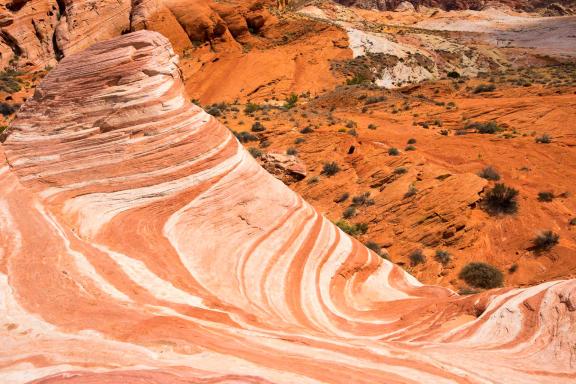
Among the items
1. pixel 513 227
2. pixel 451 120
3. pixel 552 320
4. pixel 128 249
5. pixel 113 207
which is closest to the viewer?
pixel 552 320

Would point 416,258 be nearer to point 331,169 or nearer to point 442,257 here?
point 442,257

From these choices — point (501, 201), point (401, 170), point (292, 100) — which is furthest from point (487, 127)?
point (292, 100)

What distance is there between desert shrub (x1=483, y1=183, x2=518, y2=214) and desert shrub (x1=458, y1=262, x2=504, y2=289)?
10.0ft

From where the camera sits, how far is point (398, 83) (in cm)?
4225

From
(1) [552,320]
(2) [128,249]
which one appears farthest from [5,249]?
(1) [552,320]

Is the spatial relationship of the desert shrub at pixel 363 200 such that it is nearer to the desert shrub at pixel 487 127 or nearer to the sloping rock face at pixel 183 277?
the sloping rock face at pixel 183 277

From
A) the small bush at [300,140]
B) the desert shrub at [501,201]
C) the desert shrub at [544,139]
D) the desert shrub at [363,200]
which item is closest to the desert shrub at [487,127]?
the desert shrub at [544,139]

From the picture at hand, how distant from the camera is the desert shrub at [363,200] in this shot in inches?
586

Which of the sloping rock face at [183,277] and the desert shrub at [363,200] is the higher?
the sloping rock face at [183,277]

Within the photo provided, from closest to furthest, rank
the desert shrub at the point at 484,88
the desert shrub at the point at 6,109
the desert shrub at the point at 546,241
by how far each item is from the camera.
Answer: the desert shrub at the point at 546,241, the desert shrub at the point at 484,88, the desert shrub at the point at 6,109

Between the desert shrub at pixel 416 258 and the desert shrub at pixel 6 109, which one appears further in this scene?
the desert shrub at pixel 6 109

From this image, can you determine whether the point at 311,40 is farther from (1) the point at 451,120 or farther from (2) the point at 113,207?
(2) the point at 113,207

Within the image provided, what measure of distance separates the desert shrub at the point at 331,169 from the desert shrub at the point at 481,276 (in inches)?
307

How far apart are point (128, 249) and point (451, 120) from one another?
75.8 feet
